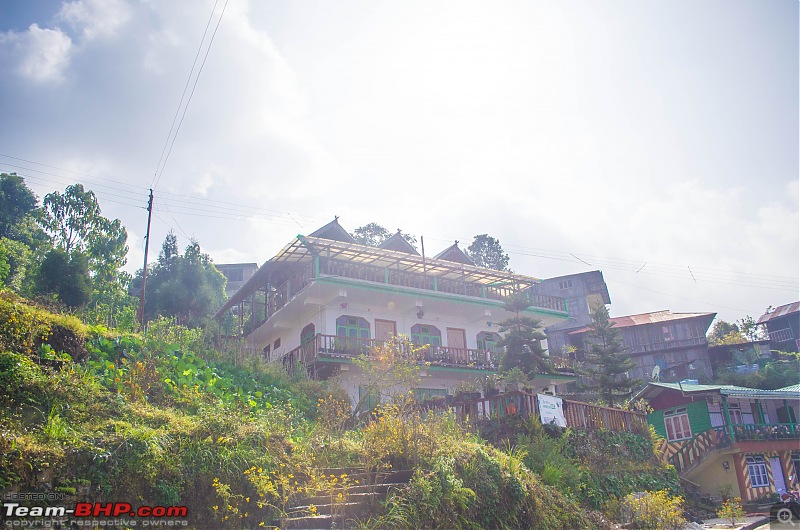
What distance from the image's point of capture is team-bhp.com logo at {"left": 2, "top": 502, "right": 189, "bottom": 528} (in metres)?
7.14

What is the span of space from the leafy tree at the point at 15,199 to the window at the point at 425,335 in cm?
2699

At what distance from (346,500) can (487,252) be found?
4354 cm

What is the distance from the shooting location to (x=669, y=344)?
147 ft

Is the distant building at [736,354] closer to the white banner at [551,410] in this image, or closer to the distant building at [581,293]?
the distant building at [581,293]

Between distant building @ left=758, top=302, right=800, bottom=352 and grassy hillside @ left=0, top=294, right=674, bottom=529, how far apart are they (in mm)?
38264

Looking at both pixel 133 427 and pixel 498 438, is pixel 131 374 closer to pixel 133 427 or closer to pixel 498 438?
pixel 133 427

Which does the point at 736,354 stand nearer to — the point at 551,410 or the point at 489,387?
the point at 489,387

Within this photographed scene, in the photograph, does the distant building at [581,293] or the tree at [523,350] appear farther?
the distant building at [581,293]

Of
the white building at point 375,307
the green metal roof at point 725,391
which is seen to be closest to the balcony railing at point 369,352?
the white building at point 375,307

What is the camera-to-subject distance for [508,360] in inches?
842

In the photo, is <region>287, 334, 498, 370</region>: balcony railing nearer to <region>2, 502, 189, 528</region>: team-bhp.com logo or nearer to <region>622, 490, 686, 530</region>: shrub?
<region>622, 490, 686, 530</region>: shrub

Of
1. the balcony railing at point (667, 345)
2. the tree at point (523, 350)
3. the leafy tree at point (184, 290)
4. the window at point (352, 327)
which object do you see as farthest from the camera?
the balcony railing at point (667, 345)

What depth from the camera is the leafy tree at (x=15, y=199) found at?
37.1 metres

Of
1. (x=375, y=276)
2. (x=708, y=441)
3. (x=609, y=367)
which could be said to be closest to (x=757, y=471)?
(x=708, y=441)
